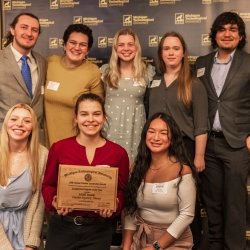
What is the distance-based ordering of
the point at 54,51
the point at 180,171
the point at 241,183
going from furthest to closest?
the point at 54,51 → the point at 241,183 → the point at 180,171

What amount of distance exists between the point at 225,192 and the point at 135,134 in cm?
80

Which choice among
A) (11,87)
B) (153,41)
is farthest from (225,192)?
(11,87)

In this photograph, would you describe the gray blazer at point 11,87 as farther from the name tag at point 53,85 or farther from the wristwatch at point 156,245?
the wristwatch at point 156,245

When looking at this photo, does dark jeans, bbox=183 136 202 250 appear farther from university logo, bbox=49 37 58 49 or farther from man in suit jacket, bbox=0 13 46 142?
university logo, bbox=49 37 58 49

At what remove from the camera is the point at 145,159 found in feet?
8.84

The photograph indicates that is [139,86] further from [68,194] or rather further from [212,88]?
[68,194]

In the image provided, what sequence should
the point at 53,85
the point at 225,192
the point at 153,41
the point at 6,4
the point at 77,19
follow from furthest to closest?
the point at 6,4
the point at 77,19
the point at 153,41
the point at 53,85
the point at 225,192

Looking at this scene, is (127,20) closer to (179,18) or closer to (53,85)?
(179,18)

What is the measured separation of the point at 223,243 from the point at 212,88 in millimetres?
1193

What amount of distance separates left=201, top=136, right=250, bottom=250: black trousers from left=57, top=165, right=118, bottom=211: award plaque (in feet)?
3.80

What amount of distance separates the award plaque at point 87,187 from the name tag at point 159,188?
30cm

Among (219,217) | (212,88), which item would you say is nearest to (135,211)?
(219,217)

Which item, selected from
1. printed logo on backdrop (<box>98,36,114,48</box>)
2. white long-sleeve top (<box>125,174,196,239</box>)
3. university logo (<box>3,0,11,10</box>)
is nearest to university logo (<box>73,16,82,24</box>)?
printed logo on backdrop (<box>98,36,114,48</box>)

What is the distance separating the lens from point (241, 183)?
3.16m
